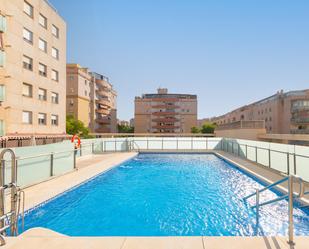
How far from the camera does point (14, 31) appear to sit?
18.2m

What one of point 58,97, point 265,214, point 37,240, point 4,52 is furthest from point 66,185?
point 58,97

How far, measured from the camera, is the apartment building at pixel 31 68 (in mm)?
17641

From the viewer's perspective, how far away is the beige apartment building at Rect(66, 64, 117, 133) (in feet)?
155

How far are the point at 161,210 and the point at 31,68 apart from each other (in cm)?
2085

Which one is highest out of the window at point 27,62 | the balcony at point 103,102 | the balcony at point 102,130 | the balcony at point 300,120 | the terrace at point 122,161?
the balcony at point 103,102

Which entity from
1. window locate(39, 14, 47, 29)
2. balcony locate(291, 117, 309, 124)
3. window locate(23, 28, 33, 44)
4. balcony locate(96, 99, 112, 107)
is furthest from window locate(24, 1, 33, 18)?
balcony locate(291, 117, 309, 124)

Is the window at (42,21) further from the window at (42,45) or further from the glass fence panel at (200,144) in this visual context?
the glass fence panel at (200,144)

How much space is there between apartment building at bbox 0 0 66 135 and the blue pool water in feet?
45.2

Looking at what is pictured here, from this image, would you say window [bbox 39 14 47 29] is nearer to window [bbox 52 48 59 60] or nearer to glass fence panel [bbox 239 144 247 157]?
window [bbox 52 48 59 60]

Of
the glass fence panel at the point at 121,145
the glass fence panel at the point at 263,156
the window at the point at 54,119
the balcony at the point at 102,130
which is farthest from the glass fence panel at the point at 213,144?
the balcony at the point at 102,130

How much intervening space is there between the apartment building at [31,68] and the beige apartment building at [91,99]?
21899mm

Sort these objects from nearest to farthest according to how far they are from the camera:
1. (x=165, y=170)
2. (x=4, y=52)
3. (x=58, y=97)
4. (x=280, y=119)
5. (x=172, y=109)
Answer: (x=165, y=170) < (x=4, y=52) < (x=58, y=97) < (x=280, y=119) < (x=172, y=109)

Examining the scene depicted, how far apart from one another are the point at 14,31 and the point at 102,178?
17176 mm

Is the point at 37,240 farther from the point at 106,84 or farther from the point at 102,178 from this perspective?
the point at 106,84
